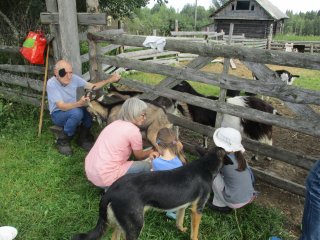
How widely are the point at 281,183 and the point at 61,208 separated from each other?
9.02 ft

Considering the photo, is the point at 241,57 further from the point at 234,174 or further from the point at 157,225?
the point at 157,225

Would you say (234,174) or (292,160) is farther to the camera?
(292,160)

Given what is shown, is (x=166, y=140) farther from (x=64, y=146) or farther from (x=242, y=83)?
(x=64, y=146)

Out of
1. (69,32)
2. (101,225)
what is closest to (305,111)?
(101,225)

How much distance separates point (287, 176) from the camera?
4.57 m

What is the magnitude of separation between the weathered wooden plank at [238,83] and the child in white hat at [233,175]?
68cm

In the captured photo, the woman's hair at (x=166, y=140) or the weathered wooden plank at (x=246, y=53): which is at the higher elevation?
the weathered wooden plank at (x=246, y=53)

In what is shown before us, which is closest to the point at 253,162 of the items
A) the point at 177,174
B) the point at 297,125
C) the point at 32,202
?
the point at 297,125

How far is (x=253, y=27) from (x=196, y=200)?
41.7 meters

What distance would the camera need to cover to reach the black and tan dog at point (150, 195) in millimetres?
2605

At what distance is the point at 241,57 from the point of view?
366cm

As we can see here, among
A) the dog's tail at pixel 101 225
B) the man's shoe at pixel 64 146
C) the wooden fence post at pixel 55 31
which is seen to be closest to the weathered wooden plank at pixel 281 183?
the dog's tail at pixel 101 225

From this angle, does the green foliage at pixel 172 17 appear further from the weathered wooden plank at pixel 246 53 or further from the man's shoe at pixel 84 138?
the weathered wooden plank at pixel 246 53

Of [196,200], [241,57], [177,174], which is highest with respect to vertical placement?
[241,57]
